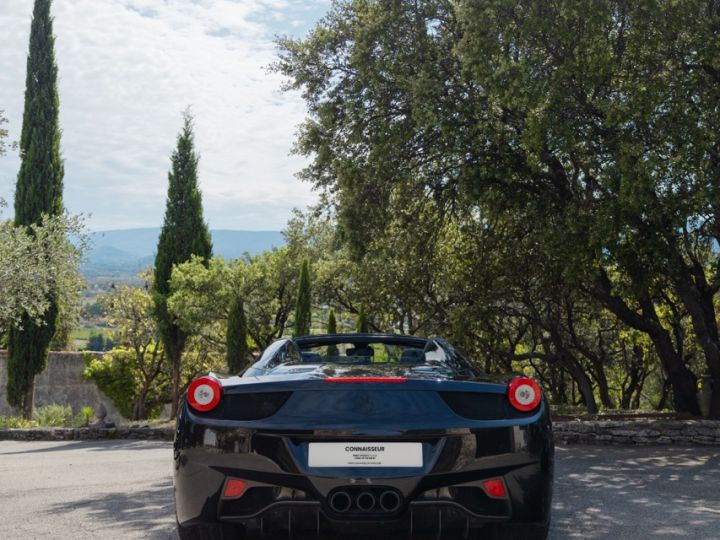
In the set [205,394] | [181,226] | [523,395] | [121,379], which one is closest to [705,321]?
[523,395]

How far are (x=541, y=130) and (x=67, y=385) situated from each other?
27042 mm

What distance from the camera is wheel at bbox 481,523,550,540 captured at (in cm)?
398

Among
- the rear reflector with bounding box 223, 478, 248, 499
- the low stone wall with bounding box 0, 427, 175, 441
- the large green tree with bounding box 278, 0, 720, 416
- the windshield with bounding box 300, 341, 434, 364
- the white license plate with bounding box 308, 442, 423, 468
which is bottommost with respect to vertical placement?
the low stone wall with bounding box 0, 427, 175, 441

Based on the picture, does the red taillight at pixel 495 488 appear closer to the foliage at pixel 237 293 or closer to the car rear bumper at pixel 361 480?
the car rear bumper at pixel 361 480

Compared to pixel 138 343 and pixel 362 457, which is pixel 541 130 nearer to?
pixel 362 457

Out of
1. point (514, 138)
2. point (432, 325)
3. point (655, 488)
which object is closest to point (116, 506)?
point (655, 488)

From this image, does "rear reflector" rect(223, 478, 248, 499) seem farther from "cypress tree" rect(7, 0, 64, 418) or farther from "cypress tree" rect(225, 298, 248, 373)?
"cypress tree" rect(7, 0, 64, 418)

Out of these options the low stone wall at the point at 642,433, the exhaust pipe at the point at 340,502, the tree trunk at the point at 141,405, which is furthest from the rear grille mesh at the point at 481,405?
the tree trunk at the point at 141,405

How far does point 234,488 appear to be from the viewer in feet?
12.6

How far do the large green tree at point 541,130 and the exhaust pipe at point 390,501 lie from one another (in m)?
8.70

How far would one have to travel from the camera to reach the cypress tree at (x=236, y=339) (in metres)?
23.6

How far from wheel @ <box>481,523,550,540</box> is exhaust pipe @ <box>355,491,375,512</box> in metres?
0.69

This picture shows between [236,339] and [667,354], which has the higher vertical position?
[236,339]

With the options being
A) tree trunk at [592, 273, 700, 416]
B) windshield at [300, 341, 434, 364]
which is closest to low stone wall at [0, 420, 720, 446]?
tree trunk at [592, 273, 700, 416]
